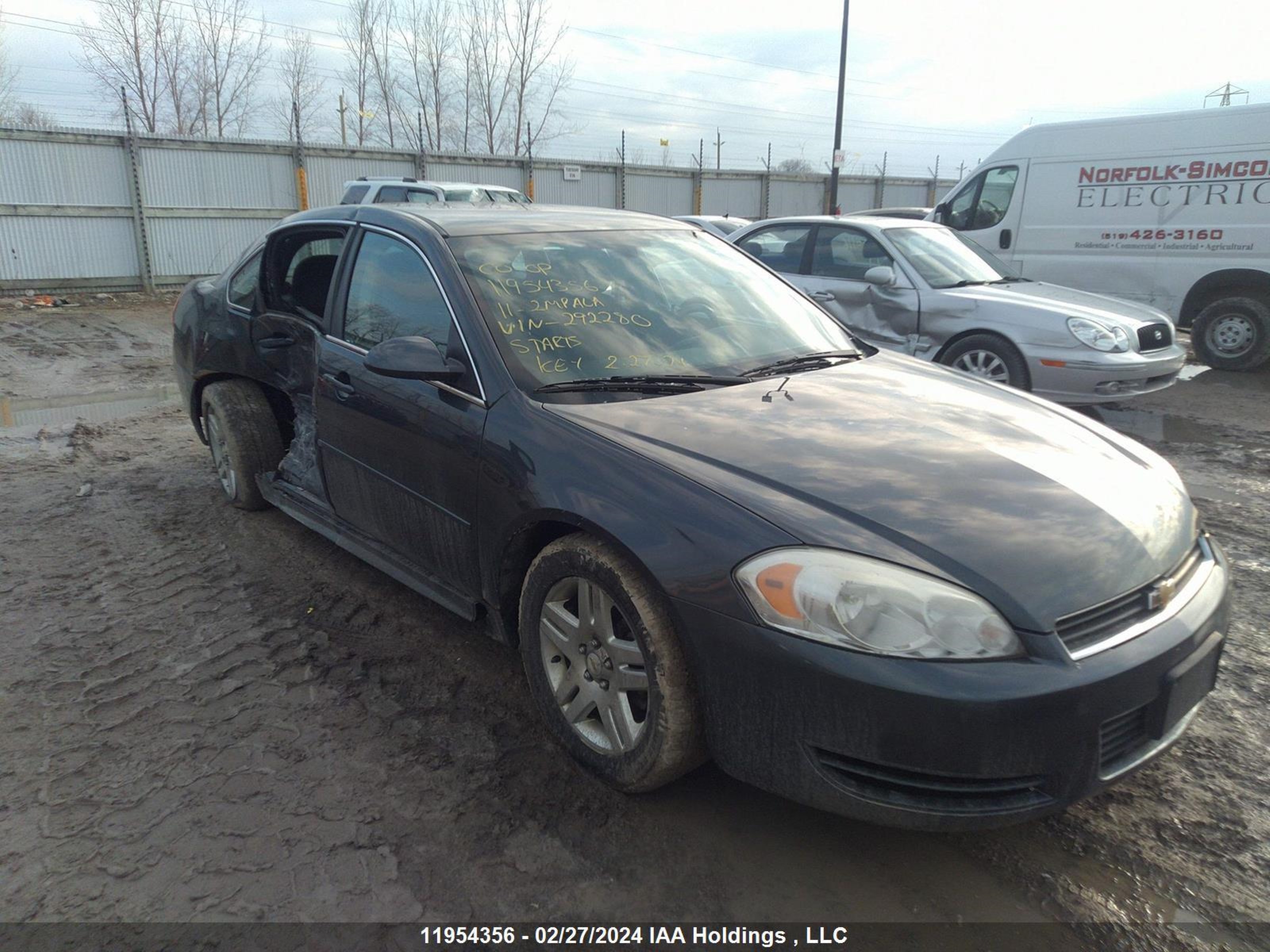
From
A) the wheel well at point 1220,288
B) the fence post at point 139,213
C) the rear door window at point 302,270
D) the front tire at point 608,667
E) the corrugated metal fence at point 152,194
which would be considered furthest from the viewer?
the fence post at point 139,213

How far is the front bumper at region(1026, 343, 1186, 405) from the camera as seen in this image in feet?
23.1

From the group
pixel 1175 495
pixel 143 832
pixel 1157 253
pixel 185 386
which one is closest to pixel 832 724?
pixel 1175 495

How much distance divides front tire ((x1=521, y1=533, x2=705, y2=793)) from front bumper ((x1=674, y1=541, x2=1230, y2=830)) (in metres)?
0.13

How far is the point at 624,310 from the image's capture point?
3.38m

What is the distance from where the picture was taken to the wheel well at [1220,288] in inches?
380

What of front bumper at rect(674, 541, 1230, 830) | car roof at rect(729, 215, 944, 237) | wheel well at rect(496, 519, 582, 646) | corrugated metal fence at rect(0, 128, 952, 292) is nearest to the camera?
front bumper at rect(674, 541, 1230, 830)

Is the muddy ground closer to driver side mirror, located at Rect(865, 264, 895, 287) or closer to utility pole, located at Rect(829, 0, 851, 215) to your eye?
driver side mirror, located at Rect(865, 264, 895, 287)

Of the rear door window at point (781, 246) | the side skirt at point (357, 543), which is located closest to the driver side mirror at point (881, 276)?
the rear door window at point (781, 246)

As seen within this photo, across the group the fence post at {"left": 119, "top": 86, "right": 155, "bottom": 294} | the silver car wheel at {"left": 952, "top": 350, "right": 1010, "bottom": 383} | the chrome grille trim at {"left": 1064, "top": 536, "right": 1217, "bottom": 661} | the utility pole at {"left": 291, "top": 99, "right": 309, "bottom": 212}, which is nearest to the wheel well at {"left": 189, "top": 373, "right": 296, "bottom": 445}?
the chrome grille trim at {"left": 1064, "top": 536, "right": 1217, "bottom": 661}

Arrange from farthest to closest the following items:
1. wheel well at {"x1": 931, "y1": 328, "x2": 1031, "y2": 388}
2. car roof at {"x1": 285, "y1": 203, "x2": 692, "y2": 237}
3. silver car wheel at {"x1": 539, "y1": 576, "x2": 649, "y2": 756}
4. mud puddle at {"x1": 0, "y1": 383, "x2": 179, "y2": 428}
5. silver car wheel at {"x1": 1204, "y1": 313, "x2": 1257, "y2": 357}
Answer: silver car wheel at {"x1": 1204, "y1": 313, "x2": 1257, "y2": 357}
mud puddle at {"x1": 0, "y1": 383, "x2": 179, "y2": 428}
wheel well at {"x1": 931, "y1": 328, "x2": 1031, "y2": 388}
car roof at {"x1": 285, "y1": 203, "x2": 692, "y2": 237}
silver car wheel at {"x1": 539, "y1": 576, "x2": 649, "y2": 756}

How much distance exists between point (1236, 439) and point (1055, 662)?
20.4ft

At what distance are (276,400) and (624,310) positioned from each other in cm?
220

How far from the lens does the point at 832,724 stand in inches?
85.1

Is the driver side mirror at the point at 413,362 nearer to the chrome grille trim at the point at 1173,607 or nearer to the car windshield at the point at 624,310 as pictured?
the car windshield at the point at 624,310
